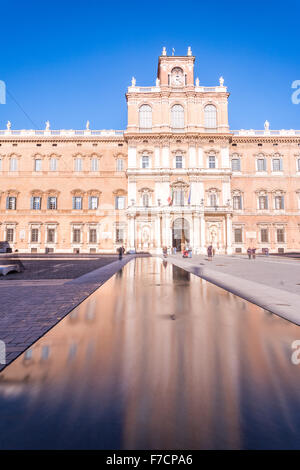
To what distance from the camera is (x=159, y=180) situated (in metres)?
32.1

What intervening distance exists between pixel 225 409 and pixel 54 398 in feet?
4.04

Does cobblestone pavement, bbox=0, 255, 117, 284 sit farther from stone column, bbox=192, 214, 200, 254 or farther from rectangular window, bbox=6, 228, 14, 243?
rectangular window, bbox=6, 228, 14, 243

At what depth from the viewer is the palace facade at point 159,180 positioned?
31953mm

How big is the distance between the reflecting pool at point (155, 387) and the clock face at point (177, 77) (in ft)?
122

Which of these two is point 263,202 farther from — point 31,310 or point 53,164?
point 31,310

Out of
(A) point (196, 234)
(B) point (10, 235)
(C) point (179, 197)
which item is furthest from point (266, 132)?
(B) point (10, 235)

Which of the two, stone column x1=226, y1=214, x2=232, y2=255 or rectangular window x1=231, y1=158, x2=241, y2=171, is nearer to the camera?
stone column x1=226, y1=214, x2=232, y2=255

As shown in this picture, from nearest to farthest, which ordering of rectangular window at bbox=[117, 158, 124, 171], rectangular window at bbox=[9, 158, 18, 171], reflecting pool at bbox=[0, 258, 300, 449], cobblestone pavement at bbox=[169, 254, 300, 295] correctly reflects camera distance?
reflecting pool at bbox=[0, 258, 300, 449] < cobblestone pavement at bbox=[169, 254, 300, 295] < rectangular window at bbox=[117, 158, 124, 171] < rectangular window at bbox=[9, 158, 18, 171]

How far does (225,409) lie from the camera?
5.60 ft

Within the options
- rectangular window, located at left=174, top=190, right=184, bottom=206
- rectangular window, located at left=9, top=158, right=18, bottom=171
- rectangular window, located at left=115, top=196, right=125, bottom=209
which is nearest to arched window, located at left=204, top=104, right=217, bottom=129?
rectangular window, located at left=174, top=190, right=184, bottom=206

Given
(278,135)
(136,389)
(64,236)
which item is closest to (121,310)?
(136,389)

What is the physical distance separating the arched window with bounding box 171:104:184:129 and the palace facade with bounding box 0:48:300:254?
0.13 metres

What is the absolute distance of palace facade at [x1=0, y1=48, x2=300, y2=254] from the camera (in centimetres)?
3195
